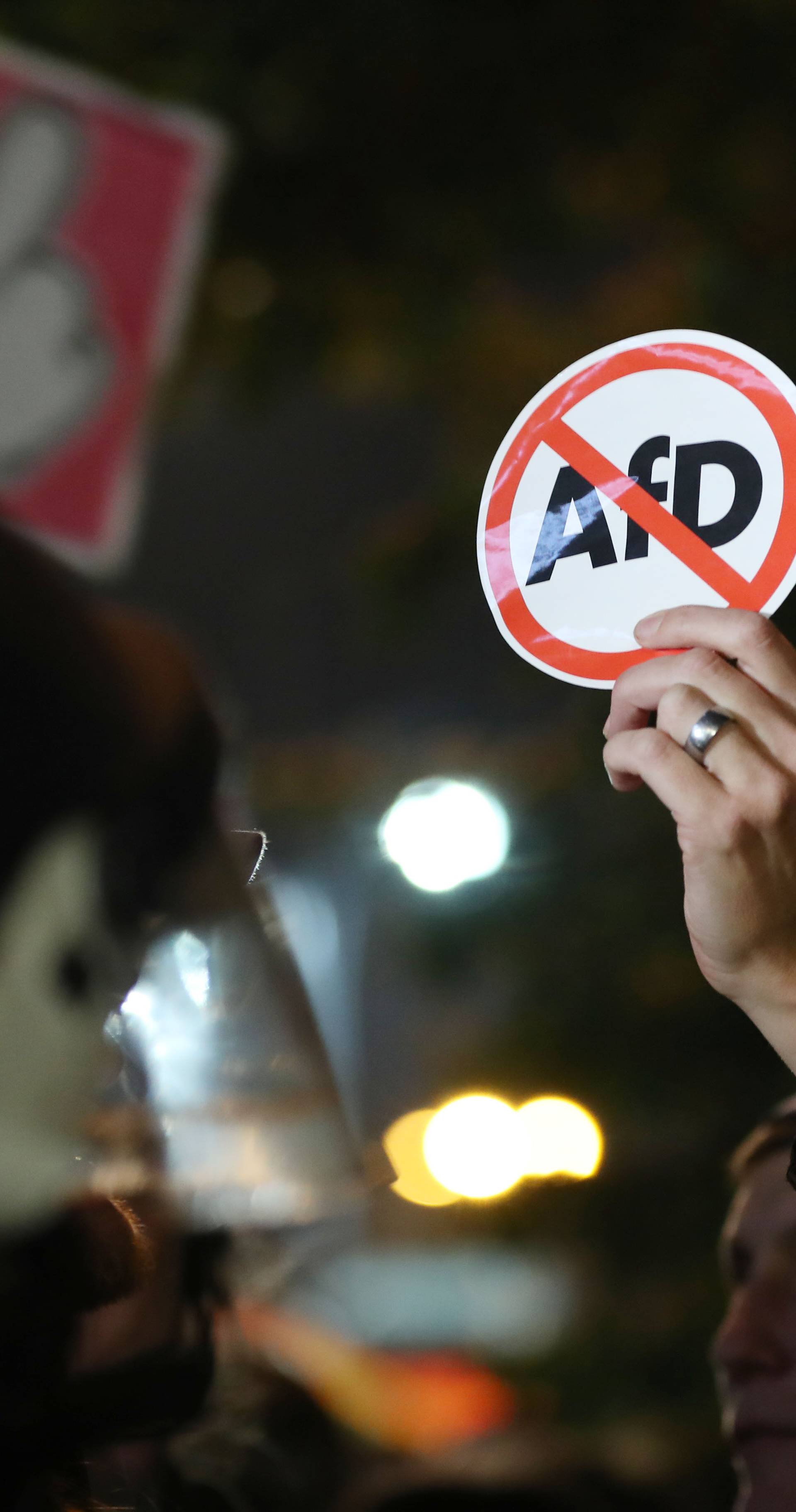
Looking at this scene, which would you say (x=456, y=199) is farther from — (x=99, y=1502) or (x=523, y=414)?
(x=99, y=1502)

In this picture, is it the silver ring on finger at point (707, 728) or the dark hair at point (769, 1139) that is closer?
the silver ring on finger at point (707, 728)

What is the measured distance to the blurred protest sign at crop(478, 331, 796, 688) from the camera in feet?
1.77

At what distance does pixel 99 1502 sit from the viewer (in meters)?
0.62

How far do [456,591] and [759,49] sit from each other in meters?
0.48

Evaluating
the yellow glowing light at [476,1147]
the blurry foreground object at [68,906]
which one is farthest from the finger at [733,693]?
the yellow glowing light at [476,1147]

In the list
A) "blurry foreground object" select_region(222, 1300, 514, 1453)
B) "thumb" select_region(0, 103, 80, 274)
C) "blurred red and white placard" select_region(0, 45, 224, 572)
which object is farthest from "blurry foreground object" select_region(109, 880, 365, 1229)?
"thumb" select_region(0, 103, 80, 274)

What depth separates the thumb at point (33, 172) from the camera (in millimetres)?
1052

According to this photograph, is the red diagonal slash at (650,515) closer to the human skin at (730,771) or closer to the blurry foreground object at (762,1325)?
the human skin at (730,771)

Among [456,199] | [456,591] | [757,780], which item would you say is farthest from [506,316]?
[757,780]

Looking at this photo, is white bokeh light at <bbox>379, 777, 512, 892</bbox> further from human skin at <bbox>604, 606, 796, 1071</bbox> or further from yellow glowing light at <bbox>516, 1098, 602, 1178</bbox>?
human skin at <bbox>604, 606, 796, 1071</bbox>

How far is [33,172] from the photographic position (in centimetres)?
111

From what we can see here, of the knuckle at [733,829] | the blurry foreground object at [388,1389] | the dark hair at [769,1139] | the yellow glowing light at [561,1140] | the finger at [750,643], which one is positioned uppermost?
the finger at [750,643]

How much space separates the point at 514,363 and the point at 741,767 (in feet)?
1.85

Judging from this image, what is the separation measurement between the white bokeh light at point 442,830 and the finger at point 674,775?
1.52ft
